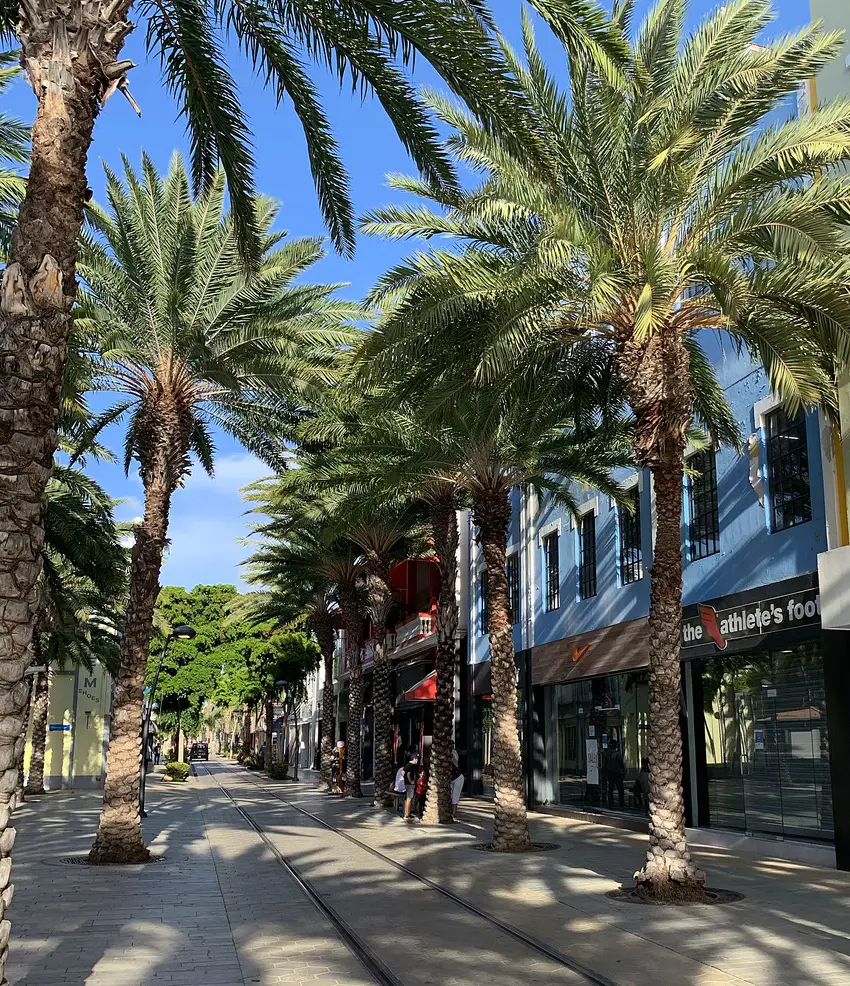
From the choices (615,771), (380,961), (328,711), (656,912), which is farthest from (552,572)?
(380,961)

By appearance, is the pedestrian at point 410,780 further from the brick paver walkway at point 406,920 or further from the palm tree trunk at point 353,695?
the palm tree trunk at point 353,695

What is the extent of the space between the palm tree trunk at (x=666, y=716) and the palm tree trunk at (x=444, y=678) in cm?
972

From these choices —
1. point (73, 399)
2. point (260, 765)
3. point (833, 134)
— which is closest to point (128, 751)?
point (73, 399)

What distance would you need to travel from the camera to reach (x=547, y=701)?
2702 centimetres

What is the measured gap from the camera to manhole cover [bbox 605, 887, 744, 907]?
1152 cm

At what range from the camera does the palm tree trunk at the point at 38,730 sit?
3438 centimetres

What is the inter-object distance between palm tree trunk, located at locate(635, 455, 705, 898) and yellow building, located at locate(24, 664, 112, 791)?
110ft

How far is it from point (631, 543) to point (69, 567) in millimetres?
21450

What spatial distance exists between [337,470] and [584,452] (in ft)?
18.8

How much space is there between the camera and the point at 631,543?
72.1 feet

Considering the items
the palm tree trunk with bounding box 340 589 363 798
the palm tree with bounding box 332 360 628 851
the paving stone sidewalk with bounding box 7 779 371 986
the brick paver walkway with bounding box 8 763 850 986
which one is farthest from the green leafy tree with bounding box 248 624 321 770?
the brick paver walkway with bounding box 8 763 850 986

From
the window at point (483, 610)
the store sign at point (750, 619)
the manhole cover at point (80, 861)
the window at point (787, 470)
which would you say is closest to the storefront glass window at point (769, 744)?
the store sign at point (750, 619)

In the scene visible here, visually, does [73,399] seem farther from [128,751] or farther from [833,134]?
[833,134]

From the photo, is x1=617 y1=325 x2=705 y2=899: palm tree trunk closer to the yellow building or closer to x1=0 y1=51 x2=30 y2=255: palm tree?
x1=0 y1=51 x2=30 y2=255: palm tree
